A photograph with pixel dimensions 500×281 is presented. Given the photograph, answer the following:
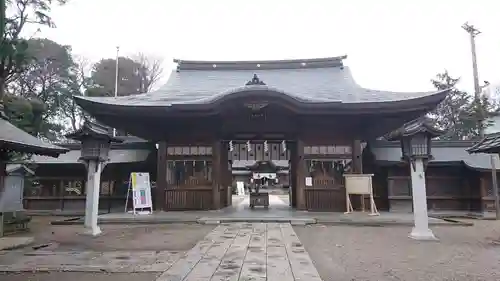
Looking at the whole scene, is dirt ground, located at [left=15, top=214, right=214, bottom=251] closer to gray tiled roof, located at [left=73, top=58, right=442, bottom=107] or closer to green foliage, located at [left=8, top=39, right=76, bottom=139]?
gray tiled roof, located at [left=73, top=58, right=442, bottom=107]

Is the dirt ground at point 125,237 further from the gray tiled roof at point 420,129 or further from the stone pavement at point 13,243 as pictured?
the gray tiled roof at point 420,129

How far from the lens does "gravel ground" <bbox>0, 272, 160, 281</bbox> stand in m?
4.27

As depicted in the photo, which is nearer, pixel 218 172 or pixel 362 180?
pixel 362 180

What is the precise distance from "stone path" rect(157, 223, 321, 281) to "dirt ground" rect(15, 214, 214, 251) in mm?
718

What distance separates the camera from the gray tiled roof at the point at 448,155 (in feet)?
45.1

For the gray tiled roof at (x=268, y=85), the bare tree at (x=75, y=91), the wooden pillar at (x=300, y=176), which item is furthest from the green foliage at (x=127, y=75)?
the wooden pillar at (x=300, y=176)

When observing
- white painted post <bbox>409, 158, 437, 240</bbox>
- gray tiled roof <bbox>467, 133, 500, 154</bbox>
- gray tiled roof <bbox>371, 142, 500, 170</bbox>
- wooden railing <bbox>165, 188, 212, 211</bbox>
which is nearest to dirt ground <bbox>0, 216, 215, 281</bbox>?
wooden railing <bbox>165, 188, 212, 211</bbox>

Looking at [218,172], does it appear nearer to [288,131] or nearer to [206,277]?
[288,131]

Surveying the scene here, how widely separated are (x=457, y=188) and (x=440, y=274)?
11.0 meters

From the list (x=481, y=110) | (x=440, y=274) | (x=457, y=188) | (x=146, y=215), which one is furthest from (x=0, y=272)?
(x=481, y=110)

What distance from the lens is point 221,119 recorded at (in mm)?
12680

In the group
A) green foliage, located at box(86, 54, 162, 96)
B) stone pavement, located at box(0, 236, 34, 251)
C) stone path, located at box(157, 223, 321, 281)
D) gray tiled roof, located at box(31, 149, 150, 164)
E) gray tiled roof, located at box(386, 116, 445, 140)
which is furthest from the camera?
green foliage, located at box(86, 54, 162, 96)

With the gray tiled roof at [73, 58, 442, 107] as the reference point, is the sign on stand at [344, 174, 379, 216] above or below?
below

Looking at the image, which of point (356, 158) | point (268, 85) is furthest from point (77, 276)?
point (268, 85)
